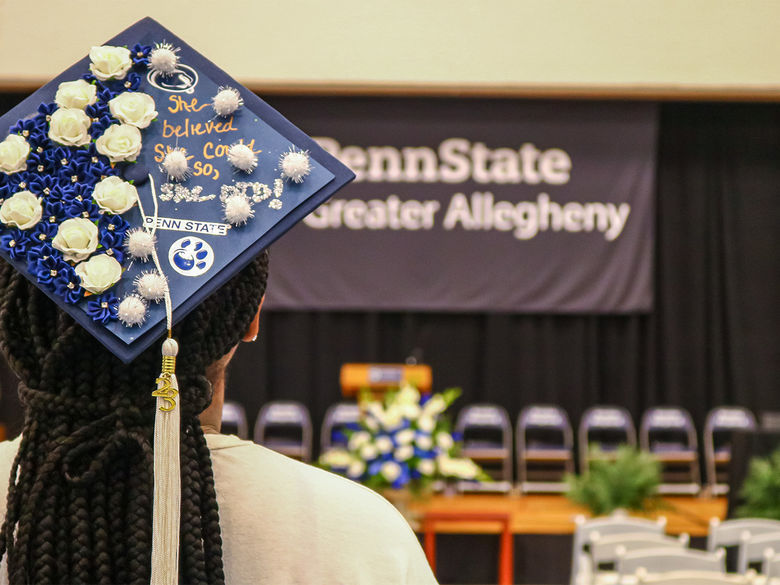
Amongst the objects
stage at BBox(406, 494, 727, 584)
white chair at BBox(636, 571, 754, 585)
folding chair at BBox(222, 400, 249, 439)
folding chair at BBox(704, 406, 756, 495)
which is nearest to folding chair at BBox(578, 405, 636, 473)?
folding chair at BBox(704, 406, 756, 495)

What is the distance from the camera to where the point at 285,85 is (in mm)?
3156

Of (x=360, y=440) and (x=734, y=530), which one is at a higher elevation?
(x=360, y=440)

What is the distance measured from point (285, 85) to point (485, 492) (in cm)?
594

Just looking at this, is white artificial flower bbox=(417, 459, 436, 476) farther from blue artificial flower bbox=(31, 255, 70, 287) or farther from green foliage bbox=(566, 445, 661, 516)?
blue artificial flower bbox=(31, 255, 70, 287)

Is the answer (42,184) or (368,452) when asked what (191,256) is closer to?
(42,184)

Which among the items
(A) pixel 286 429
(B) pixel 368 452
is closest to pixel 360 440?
(B) pixel 368 452

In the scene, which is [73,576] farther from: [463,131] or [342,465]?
[463,131]

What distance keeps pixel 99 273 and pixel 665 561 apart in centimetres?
265

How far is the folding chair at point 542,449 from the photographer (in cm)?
826

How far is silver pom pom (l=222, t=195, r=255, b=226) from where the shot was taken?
0.94 metres

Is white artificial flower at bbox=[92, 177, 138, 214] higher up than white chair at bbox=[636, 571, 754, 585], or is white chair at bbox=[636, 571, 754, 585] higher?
white artificial flower at bbox=[92, 177, 138, 214]

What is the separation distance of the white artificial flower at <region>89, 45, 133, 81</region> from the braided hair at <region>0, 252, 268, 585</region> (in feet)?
0.79

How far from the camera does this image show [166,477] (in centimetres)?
86

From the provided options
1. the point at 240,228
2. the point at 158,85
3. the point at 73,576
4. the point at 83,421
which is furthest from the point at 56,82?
the point at 73,576
